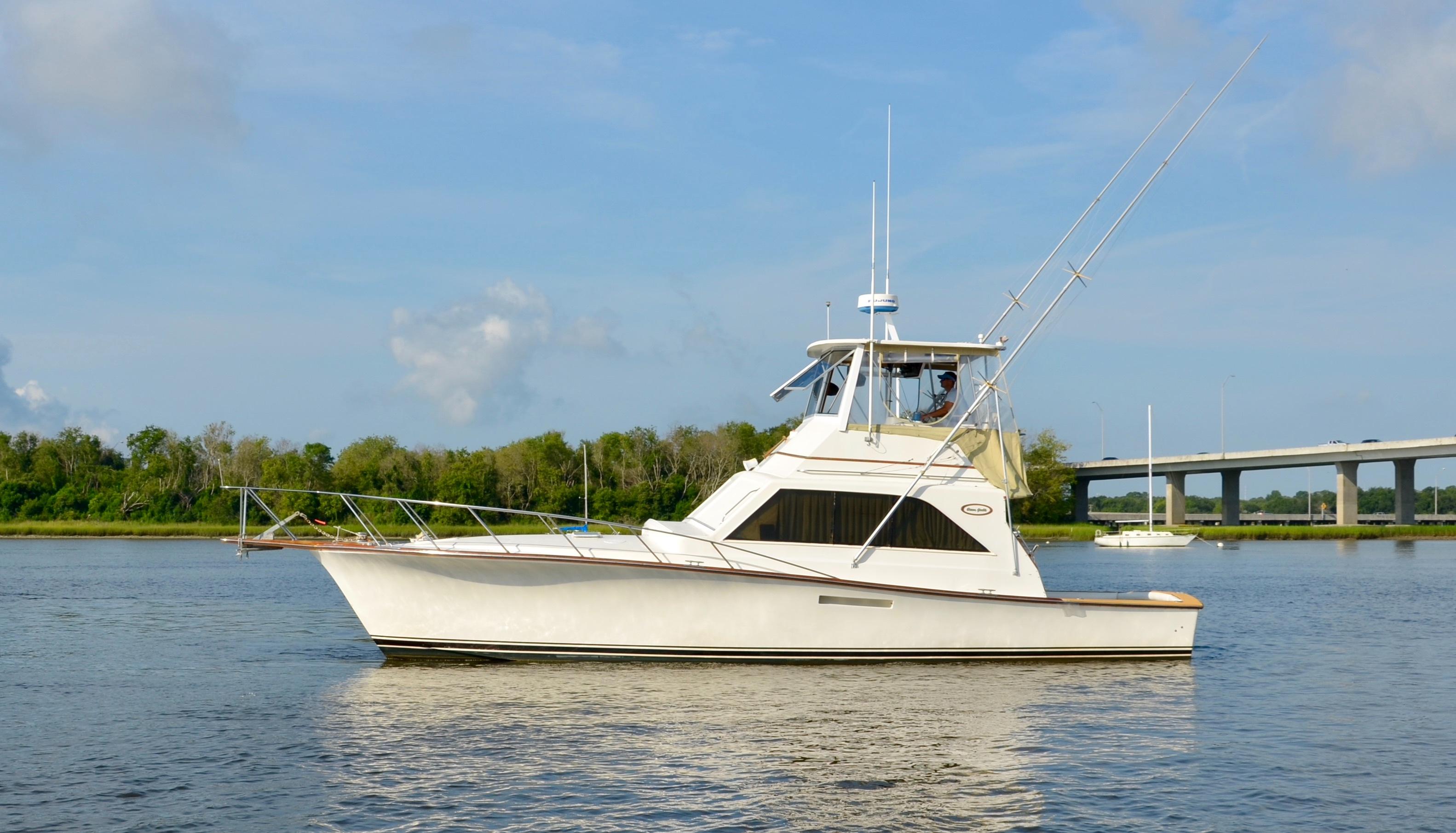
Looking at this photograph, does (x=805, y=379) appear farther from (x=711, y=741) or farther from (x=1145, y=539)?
(x=1145, y=539)

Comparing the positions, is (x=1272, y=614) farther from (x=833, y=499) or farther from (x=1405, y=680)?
(x=833, y=499)

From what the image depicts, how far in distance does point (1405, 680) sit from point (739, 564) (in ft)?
31.8

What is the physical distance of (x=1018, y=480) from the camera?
1755cm

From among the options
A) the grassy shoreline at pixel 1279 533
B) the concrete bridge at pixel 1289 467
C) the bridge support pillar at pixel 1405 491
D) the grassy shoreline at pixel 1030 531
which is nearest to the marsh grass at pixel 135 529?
the grassy shoreline at pixel 1030 531

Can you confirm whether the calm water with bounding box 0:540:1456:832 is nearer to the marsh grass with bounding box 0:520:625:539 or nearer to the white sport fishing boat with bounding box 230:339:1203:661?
the white sport fishing boat with bounding box 230:339:1203:661

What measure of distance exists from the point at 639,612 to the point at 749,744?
3920mm

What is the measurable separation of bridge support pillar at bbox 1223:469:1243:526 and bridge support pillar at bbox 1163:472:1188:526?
3746 mm

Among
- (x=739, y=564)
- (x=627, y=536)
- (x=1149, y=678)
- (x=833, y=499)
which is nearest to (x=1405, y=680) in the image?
(x=1149, y=678)

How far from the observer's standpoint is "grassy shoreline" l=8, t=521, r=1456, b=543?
7088 cm

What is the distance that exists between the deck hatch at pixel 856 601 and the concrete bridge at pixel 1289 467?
237ft

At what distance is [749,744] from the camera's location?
12164 millimetres

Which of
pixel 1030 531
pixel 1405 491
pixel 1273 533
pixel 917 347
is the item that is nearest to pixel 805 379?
pixel 917 347

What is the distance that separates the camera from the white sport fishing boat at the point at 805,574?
619 inches

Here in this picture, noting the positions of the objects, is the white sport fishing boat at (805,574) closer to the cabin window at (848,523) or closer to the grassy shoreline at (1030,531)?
the cabin window at (848,523)
